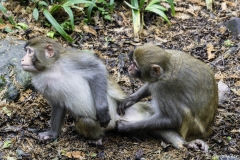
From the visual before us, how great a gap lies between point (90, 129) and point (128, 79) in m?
2.13

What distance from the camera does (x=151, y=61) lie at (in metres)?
6.06

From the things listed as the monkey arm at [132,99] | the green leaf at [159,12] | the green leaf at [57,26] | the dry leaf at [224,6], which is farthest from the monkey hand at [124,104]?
the dry leaf at [224,6]

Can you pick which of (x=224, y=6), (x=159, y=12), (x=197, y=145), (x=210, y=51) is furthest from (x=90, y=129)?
(x=224, y=6)

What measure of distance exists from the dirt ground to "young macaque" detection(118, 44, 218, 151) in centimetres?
28

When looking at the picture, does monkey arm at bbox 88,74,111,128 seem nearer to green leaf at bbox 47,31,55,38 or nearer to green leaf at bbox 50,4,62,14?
green leaf at bbox 47,31,55,38

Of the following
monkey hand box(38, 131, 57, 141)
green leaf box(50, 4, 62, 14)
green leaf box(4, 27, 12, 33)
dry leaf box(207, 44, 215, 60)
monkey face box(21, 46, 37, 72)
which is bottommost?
monkey hand box(38, 131, 57, 141)

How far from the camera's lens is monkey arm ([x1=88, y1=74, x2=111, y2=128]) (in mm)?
6234

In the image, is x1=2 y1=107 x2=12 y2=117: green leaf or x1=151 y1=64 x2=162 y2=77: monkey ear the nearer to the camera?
x1=151 y1=64 x2=162 y2=77: monkey ear

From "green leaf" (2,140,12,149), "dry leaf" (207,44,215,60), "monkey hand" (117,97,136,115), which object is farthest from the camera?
"dry leaf" (207,44,215,60)

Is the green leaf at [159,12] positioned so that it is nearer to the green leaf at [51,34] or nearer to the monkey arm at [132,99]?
the green leaf at [51,34]

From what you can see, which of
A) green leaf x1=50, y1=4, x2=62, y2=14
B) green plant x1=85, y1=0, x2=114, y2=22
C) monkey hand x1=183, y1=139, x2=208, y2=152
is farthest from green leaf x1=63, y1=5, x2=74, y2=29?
monkey hand x1=183, y1=139, x2=208, y2=152

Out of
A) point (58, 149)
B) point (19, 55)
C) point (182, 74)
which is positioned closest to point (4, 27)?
point (19, 55)

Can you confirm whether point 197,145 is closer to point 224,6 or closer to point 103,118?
point 103,118

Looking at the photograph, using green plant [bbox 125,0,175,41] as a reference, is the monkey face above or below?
above
